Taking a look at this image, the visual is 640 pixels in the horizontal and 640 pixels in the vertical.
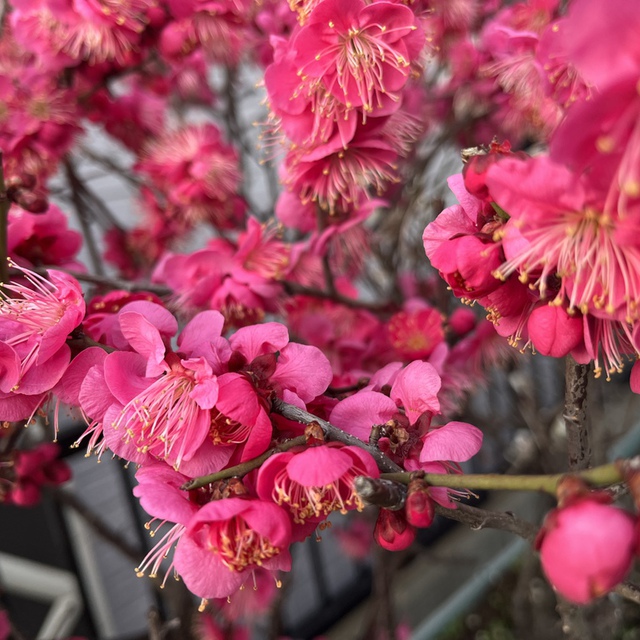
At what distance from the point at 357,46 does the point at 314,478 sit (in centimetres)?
38

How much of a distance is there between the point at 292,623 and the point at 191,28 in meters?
1.70

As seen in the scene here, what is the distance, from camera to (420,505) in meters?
0.35

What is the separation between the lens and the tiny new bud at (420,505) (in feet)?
1.15

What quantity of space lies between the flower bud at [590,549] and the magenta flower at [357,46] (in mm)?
377

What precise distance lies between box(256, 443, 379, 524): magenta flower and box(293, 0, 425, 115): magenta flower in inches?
12.3

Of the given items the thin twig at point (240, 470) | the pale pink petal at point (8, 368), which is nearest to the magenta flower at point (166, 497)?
the thin twig at point (240, 470)

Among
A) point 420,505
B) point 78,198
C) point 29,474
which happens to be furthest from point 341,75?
point 78,198

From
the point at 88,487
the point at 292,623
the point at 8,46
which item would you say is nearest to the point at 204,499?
the point at 8,46

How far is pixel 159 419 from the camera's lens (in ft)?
1.50

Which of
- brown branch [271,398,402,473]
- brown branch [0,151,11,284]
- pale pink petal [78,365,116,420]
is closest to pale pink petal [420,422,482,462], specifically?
brown branch [271,398,402,473]

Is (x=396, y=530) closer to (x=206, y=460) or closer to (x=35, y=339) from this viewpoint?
(x=206, y=460)

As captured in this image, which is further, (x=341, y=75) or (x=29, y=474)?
(x=29, y=474)

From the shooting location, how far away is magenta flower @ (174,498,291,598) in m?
0.36

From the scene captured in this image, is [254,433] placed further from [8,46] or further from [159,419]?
[8,46]
